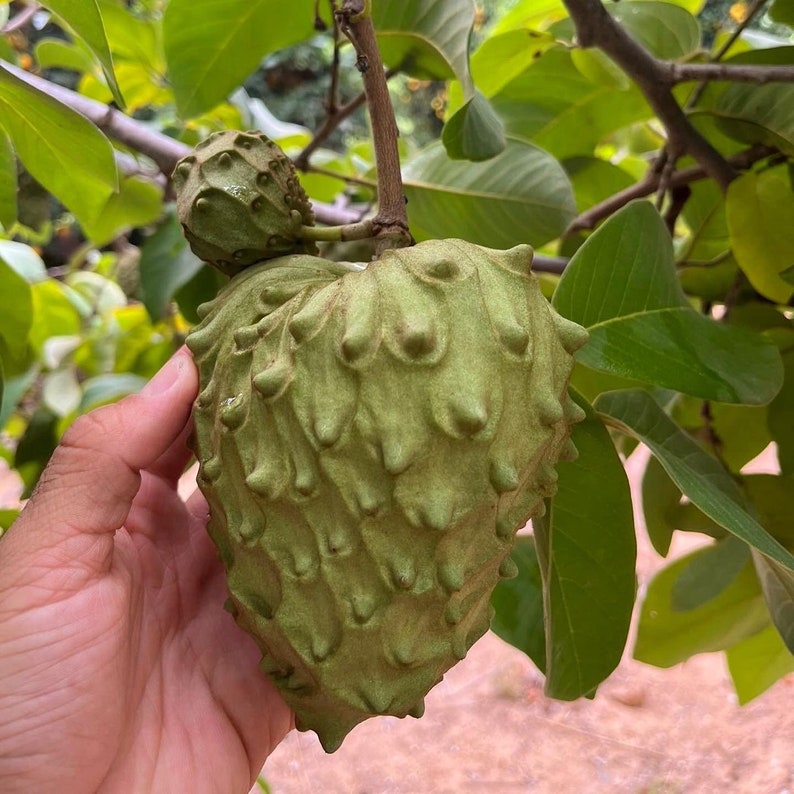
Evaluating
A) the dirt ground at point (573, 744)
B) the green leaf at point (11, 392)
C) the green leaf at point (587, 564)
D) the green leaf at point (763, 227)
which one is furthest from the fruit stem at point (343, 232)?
the dirt ground at point (573, 744)

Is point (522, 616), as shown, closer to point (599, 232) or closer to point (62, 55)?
point (599, 232)

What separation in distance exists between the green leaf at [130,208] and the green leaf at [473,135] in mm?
849

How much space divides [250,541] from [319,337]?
0.19m

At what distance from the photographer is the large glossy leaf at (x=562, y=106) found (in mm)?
1217

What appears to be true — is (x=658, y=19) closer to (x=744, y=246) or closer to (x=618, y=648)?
(x=744, y=246)

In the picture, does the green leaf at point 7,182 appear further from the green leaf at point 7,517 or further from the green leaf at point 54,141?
the green leaf at point 7,517

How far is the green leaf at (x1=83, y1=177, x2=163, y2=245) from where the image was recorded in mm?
→ 1519

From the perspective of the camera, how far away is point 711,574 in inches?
41.9

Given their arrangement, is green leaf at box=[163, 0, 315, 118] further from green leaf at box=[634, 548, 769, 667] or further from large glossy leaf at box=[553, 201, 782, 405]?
green leaf at box=[634, 548, 769, 667]

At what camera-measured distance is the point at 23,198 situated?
144 cm

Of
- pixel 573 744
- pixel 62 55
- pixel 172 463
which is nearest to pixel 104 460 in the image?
pixel 172 463

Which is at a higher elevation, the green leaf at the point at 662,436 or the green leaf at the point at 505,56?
the green leaf at the point at 505,56

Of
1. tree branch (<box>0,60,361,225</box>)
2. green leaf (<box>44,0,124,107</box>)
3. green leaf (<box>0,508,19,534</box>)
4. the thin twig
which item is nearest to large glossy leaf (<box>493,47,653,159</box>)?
the thin twig

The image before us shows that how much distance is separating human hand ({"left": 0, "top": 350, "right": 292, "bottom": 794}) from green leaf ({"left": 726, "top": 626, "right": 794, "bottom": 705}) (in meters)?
0.76
